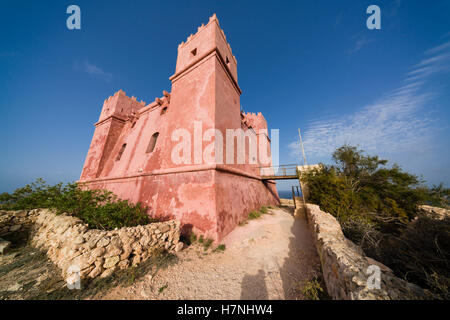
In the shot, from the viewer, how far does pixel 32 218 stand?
5828 millimetres

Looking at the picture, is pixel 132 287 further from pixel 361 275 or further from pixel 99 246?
pixel 361 275

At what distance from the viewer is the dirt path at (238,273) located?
8.43 ft

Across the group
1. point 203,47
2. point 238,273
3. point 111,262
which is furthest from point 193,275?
point 203,47

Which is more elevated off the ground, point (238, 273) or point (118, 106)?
point (118, 106)

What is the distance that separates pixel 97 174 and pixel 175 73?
10997 millimetres

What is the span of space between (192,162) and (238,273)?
4489mm

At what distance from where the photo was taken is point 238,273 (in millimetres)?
3217

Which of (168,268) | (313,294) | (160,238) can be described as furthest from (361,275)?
(160,238)

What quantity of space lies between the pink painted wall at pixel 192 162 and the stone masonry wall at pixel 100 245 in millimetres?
1477

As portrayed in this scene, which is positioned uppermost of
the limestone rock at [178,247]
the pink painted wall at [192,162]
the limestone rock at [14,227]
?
the pink painted wall at [192,162]

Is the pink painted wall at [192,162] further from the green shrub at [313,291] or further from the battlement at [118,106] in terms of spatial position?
the battlement at [118,106]

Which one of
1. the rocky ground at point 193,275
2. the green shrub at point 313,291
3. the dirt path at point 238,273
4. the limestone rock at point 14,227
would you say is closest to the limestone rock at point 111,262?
the rocky ground at point 193,275

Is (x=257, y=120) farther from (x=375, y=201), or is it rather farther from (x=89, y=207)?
(x=89, y=207)

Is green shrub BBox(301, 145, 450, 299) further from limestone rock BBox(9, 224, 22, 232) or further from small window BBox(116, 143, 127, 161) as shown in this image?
small window BBox(116, 143, 127, 161)
